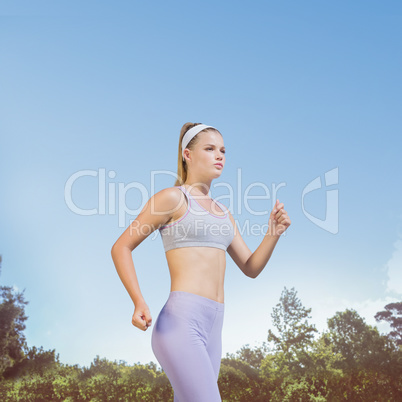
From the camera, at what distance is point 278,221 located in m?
3.10

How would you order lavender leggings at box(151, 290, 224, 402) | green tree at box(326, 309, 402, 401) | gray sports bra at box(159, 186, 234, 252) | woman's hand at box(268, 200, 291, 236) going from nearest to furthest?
lavender leggings at box(151, 290, 224, 402), gray sports bra at box(159, 186, 234, 252), woman's hand at box(268, 200, 291, 236), green tree at box(326, 309, 402, 401)

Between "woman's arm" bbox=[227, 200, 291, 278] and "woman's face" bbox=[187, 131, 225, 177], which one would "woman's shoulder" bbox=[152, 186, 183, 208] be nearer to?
"woman's face" bbox=[187, 131, 225, 177]

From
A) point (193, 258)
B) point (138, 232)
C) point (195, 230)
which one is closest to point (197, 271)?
point (193, 258)

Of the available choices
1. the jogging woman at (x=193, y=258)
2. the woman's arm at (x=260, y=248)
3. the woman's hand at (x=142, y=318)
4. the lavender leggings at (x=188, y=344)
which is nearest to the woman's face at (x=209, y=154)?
the jogging woman at (x=193, y=258)

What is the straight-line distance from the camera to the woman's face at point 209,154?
3.16 m

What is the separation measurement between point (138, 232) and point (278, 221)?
92 centimetres

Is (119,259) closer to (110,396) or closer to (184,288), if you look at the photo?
(184,288)

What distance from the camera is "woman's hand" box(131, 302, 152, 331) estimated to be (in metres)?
2.41

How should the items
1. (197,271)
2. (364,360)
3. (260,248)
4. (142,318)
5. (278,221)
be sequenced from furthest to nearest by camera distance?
1. (364,360)
2. (260,248)
3. (278,221)
4. (197,271)
5. (142,318)

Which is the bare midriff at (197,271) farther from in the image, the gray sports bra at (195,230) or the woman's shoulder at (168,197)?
the woman's shoulder at (168,197)

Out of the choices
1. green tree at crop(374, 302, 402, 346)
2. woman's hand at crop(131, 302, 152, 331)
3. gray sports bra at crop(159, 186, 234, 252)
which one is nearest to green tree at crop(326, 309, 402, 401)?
green tree at crop(374, 302, 402, 346)

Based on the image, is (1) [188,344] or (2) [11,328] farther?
(2) [11,328]


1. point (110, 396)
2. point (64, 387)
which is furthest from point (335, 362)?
point (64, 387)

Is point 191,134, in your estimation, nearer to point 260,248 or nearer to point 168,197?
point 168,197
